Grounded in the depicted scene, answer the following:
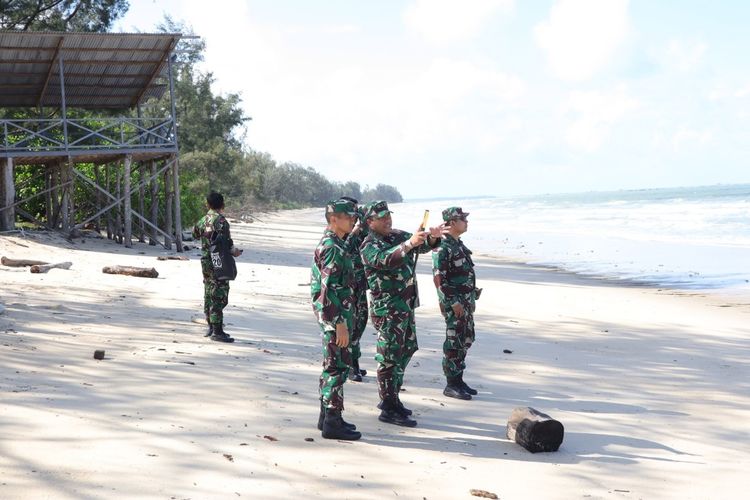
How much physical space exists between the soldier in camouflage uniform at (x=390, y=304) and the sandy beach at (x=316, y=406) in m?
0.27

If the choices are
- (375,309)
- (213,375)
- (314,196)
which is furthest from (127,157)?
(314,196)

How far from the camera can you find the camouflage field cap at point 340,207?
5211mm

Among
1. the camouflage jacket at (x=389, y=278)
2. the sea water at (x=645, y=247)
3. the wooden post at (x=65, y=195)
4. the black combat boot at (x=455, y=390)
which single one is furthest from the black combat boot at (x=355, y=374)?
the wooden post at (x=65, y=195)

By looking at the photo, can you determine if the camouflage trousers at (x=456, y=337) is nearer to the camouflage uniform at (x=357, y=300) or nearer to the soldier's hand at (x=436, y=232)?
the camouflage uniform at (x=357, y=300)

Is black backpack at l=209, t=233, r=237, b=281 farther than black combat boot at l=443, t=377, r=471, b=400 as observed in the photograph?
Yes

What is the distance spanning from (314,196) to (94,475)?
113m

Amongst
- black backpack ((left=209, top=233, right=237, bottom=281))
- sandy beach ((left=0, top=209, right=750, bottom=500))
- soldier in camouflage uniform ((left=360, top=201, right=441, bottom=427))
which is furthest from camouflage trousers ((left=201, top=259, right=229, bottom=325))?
soldier in camouflage uniform ((left=360, top=201, right=441, bottom=427))

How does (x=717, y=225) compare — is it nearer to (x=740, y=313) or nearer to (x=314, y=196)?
(x=740, y=313)

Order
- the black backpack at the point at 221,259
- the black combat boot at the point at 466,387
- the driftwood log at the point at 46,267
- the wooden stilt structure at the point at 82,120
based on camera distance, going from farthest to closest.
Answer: the wooden stilt structure at the point at 82,120
the driftwood log at the point at 46,267
the black backpack at the point at 221,259
the black combat boot at the point at 466,387

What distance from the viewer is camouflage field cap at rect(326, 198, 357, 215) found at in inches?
205

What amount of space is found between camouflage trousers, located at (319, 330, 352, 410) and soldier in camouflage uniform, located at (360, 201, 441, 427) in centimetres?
56

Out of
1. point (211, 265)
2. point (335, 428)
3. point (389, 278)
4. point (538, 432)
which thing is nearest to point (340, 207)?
point (389, 278)

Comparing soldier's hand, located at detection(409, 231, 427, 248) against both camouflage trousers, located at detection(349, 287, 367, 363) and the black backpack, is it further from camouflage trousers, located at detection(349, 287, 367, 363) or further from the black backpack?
the black backpack

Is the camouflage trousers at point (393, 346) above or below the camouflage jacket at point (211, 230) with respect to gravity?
below
